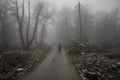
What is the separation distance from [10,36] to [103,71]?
2698cm

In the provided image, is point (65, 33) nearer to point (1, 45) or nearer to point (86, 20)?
point (86, 20)

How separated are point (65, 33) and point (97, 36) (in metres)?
12.9

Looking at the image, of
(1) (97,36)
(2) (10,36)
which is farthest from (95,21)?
(2) (10,36)

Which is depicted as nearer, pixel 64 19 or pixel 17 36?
pixel 17 36

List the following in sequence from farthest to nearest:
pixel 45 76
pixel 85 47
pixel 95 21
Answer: pixel 95 21
pixel 85 47
pixel 45 76

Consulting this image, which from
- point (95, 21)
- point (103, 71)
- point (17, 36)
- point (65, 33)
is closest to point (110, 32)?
point (95, 21)

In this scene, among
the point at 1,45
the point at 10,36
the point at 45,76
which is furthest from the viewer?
the point at 10,36

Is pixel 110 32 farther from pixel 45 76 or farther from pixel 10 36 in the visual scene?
pixel 45 76

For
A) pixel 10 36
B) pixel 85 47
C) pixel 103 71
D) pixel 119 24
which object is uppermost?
pixel 119 24

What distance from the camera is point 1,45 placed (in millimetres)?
27438

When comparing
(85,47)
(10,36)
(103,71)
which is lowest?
(103,71)

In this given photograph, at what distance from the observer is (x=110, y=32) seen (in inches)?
1719

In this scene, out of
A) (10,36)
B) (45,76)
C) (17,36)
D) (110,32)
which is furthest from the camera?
(110,32)

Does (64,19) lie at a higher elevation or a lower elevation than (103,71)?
higher
